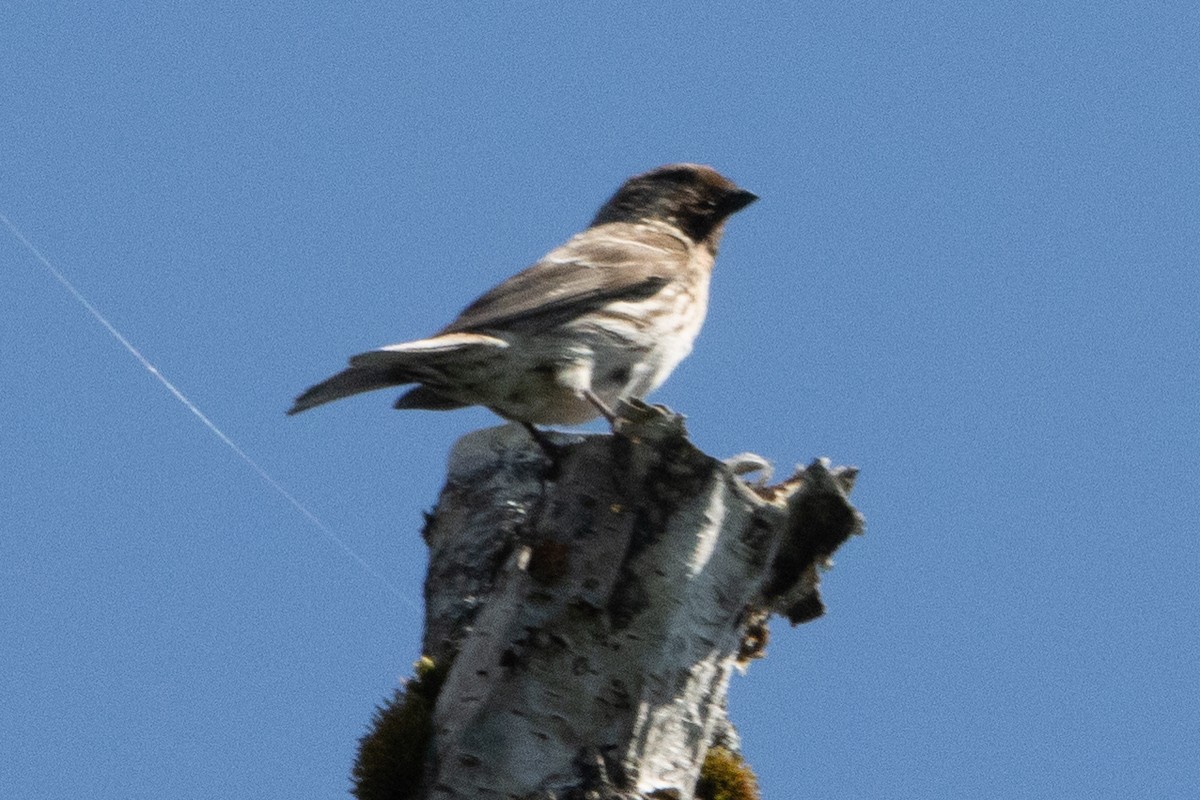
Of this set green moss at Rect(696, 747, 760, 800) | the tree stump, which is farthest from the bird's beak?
green moss at Rect(696, 747, 760, 800)

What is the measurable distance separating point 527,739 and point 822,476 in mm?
1213

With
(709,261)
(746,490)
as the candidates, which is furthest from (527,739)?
(709,261)

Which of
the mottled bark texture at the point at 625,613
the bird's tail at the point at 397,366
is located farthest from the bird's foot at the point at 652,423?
the bird's tail at the point at 397,366

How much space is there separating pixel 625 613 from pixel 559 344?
2.05 metres

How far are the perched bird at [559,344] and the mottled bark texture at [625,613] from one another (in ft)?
4.34

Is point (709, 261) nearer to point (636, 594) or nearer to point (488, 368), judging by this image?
point (488, 368)

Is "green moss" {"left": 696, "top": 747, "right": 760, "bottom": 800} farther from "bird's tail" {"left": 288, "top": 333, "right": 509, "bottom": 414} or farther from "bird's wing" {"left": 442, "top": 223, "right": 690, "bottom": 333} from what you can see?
"bird's wing" {"left": 442, "top": 223, "right": 690, "bottom": 333}

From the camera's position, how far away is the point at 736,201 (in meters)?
8.57

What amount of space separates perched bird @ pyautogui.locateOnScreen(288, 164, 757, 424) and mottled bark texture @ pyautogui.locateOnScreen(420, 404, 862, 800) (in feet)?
4.34

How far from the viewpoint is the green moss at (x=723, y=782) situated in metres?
5.27

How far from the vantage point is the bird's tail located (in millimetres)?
6164

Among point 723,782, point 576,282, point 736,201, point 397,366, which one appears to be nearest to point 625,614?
point 723,782

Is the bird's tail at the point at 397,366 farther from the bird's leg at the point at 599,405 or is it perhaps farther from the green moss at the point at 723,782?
the green moss at the point at 723,782

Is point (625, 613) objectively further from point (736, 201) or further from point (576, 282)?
point (736, 201)
